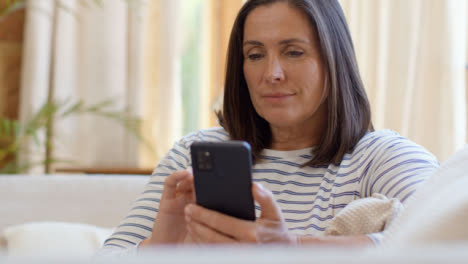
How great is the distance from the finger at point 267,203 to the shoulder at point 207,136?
2.22 ft

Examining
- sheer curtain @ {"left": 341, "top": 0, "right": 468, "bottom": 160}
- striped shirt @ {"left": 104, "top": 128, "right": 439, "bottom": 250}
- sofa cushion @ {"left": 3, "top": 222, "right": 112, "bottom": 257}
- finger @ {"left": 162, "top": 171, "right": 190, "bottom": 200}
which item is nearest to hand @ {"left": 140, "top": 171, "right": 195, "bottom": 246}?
finger @ {"left": 162, "top": 171, "right": 190, "bottom": 200}

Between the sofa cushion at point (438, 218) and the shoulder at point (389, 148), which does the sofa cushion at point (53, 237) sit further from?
the sofa cushion at point (438, 218)

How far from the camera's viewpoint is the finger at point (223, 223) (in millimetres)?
1018

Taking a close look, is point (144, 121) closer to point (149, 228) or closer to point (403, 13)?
point (403, 13)

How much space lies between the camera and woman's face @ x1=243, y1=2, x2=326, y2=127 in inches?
60.5

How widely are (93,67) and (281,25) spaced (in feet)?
7.48

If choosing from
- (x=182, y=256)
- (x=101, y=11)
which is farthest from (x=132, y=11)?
(x=182, y=256)

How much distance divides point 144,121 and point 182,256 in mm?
3202

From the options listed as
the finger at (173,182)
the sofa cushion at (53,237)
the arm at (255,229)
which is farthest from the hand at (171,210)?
the sofa cushion at (53,237)

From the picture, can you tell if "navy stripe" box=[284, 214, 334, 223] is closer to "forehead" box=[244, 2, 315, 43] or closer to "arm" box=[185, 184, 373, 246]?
"arm" box=[185, 184, 373, 246]

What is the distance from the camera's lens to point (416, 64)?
285cm

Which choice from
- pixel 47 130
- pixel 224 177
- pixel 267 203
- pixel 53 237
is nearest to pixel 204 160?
pixel 224 177

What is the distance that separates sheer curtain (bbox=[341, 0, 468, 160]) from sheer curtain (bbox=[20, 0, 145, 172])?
52.2 inches

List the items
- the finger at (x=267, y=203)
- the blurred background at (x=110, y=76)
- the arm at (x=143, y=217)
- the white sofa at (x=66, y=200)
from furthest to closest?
the blurred background at (x=110, y=76) < the white sofa at (x=66, y=200) < the arm at (x=143, y=217) < the finger at (x=267, y=203)
